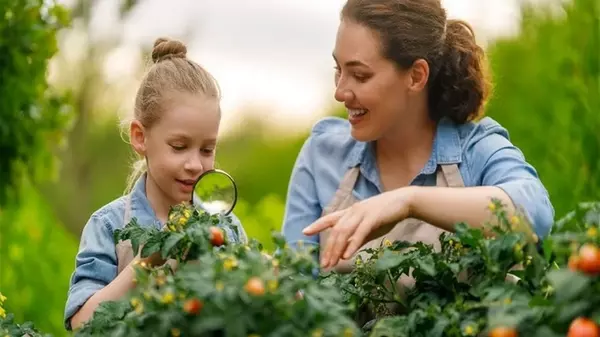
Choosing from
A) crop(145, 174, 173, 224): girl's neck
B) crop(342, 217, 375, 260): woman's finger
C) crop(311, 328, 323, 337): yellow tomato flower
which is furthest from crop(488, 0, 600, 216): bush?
crop(311, 328, 323, 337): yellow tomato flower

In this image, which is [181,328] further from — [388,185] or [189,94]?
[388,185]

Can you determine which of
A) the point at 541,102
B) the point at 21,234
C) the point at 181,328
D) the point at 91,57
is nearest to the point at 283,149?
the point at 91,57

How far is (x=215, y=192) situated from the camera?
2.74 m

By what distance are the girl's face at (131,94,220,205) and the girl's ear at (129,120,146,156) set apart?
34 millimetres

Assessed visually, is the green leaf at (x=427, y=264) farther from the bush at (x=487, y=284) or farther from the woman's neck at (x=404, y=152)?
the woman's neck at (x=404, y=152)

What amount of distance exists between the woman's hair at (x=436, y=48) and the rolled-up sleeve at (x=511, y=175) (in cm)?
15

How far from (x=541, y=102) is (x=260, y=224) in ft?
8.11

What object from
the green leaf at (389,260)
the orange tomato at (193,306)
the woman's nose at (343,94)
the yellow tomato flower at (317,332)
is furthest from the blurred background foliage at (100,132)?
the yellow tomato flower at (317,332)

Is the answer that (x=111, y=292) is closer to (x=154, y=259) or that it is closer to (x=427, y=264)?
(x=154, y=259)

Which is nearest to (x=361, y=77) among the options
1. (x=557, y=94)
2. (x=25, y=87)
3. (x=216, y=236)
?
(x=216, y=236)

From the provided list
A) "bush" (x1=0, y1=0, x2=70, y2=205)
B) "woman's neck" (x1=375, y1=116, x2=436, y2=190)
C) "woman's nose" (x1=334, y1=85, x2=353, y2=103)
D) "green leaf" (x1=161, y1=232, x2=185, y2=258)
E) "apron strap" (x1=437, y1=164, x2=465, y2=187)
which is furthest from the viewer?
"bush" (x1=0, y1=0, x2=70, y2=205)

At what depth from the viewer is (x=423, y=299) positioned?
2406mm

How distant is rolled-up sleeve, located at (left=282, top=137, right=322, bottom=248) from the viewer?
11.3ft

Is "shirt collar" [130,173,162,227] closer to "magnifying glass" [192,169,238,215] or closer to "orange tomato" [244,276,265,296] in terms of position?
"magnifying glass" [192,169,238,215]
